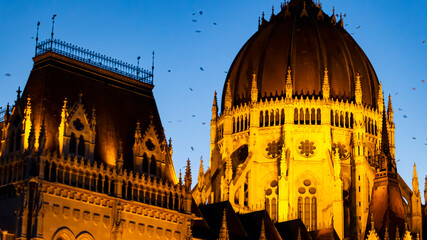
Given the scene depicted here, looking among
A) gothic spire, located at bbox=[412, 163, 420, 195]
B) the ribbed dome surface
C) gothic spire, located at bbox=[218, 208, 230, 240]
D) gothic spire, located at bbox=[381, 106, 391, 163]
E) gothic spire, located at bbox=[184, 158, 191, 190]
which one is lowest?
gothic spire, located at bbox=[218, 208, 230, 240]

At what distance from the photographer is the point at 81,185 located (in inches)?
2437

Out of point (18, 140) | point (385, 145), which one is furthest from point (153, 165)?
point (385, 145)

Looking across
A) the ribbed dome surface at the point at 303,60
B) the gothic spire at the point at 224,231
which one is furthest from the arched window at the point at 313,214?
the gothic spire at the point at 224,231

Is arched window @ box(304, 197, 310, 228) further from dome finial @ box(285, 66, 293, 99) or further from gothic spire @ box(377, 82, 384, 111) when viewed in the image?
gothic spire @ box(377, 82, 384, 111)

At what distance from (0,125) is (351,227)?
38722 mm

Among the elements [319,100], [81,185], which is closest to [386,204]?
[319,100]

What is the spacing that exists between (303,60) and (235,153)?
1121 centimetres

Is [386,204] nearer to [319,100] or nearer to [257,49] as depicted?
[319,100]

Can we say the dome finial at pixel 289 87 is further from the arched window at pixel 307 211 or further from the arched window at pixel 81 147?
the arched window at pixel 81 147

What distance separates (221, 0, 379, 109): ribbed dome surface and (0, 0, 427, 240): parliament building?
0.14 meters

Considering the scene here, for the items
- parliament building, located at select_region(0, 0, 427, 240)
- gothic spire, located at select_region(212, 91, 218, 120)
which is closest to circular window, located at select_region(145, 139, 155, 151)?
parliament building, located at select_region(0, 0, 427, 240)

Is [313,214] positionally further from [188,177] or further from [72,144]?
[72,144]

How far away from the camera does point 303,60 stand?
9900cm

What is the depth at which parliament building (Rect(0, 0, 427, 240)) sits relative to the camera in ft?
202
